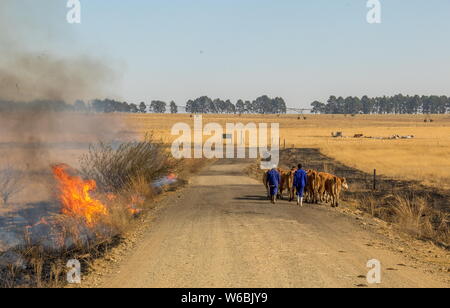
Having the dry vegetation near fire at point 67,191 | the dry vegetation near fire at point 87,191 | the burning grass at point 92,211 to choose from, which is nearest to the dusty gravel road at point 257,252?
the burning grass at point 92,211

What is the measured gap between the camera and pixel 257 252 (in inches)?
468

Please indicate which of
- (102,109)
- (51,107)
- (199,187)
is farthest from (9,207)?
(102,109)

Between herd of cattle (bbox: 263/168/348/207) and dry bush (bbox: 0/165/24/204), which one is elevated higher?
herd of cattle (bbox: 263/168/348/207)

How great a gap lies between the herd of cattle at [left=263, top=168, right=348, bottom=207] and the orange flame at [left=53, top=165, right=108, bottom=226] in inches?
280

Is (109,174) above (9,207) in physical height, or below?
above

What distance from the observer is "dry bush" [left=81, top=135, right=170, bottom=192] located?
23.4m

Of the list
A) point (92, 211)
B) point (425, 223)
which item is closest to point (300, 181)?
point (425, 223)

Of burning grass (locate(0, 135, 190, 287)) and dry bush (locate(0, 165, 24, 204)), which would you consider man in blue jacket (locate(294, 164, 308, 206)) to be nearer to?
burning grass (locate(0, 135, 190, 287))

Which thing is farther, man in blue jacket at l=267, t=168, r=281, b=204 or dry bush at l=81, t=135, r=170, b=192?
dry bush at l=81, t=135, r=170, b=192

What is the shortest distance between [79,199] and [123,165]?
4.72 metres

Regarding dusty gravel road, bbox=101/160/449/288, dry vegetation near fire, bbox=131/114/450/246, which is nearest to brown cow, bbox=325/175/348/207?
dusty gravel road, bbox=101/160/449/288
